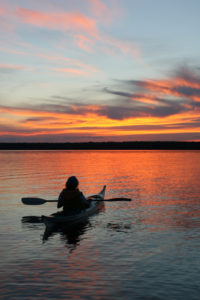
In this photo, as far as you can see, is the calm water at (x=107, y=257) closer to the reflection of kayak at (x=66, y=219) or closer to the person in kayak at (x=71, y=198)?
the reflection of kayak at (x=66, y=219)

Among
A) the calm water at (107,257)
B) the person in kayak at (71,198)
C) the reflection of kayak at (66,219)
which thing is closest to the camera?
the calm water at (107,257)

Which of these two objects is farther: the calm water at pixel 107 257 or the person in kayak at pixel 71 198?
the person in kayak at pixel 71 198

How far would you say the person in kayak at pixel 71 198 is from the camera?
55.9 feet

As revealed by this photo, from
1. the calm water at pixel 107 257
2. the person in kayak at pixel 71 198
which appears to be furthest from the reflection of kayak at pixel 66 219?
the calm water at pixel 107 257

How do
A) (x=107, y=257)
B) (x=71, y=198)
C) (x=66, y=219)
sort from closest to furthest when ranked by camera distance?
1. (x=107, y=257)
2. (x=66, y=219)
3. (x=71, y=198)

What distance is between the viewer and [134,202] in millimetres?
25781

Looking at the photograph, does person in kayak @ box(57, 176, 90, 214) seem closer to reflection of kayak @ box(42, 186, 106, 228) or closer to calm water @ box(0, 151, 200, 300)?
reflection of kayak @ box(42, 186, 106, 228)

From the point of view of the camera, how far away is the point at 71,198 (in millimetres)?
17578

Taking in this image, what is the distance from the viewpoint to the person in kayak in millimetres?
17031

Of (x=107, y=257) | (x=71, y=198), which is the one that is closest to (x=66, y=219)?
(x=71, y=198)

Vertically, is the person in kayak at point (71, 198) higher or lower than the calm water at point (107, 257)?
higher

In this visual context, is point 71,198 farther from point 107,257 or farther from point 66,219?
point 107,257

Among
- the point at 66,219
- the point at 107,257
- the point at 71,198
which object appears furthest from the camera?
the point at 71,198

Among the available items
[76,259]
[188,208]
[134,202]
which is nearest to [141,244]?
[76,259]
